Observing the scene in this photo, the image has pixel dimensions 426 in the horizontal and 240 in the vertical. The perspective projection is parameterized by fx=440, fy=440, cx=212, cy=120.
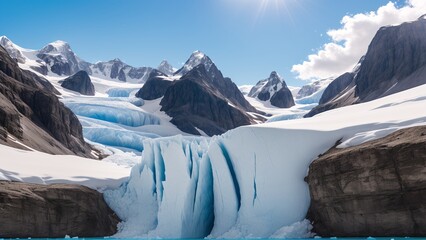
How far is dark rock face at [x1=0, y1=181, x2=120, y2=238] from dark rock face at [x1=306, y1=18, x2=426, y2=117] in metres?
90.2

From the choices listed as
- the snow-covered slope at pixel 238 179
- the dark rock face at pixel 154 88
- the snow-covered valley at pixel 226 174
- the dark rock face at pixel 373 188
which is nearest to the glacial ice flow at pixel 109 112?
the dark rock face at pixel 154 88

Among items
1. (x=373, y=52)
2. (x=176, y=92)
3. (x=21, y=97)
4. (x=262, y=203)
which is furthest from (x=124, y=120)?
(x=262, y=203)

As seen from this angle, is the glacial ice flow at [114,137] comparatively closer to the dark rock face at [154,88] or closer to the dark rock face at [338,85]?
the dark rock face at [154,88]

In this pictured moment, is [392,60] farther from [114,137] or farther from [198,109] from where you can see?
[114,137]

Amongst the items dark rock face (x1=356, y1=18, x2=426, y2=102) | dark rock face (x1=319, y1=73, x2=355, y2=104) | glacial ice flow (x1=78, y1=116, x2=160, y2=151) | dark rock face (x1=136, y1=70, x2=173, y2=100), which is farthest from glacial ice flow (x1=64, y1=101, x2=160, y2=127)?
dark rock face (x1=319, y1=73, x2=355, y2=104)

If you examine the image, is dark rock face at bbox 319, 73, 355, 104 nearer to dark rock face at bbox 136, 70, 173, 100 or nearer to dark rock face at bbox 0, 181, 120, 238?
dark rock face at bbox 136, 70, 173, 100

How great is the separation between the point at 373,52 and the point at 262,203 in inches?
4549

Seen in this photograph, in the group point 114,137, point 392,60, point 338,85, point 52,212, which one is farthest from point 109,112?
point 338,85

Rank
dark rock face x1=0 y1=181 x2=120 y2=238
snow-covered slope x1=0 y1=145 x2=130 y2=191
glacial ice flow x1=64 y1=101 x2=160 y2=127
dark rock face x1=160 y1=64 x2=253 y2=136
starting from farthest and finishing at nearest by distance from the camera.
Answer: dark rock face x1=160 y1=64 x2=253 y2=136 → glacial ice flow x1=64 y1=101 x2=160 y2=127 → snow-covered slope x1=0 y1=145 x2=130 y2=191 → dark rock face x1=0 y1=181 x2=120 y2=238

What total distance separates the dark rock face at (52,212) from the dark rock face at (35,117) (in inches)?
1144

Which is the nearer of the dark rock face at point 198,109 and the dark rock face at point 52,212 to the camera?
the dark rock face at point 52,212

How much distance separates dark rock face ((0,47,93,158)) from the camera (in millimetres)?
60812

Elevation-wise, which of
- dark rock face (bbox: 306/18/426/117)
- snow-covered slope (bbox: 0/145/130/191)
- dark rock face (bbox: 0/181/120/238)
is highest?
dark rock face (bbox: 306/18/426/117)

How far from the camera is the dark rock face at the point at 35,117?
200 ft
